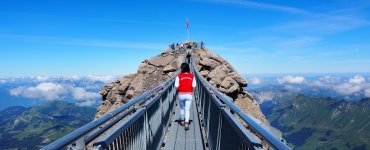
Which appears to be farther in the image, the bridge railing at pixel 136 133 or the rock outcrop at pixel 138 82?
the rock outcrop at pixel 138 82

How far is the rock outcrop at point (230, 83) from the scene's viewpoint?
33.1m

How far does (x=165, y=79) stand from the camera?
126ft

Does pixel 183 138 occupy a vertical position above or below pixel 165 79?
below

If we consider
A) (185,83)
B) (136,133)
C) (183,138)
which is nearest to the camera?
(136,133)

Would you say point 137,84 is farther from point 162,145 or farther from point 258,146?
point 258,146

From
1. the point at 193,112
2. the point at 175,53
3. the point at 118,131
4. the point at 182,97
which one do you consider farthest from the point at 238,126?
the point at 175,53

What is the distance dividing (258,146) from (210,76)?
107 feet

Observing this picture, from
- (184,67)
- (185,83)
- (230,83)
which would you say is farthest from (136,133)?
(230,83)

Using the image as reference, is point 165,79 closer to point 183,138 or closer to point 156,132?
point 183,138

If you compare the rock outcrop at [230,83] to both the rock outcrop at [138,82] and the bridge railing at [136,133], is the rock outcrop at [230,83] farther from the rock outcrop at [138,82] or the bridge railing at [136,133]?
the bridge railing at [136,133]

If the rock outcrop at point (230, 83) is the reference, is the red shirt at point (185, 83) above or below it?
above

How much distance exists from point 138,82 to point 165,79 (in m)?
3.92

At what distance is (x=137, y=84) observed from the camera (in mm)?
39562

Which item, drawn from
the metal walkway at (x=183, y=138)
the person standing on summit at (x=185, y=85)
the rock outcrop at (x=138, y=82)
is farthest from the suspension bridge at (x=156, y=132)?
the rock outcrop at (x=138, y=82)
